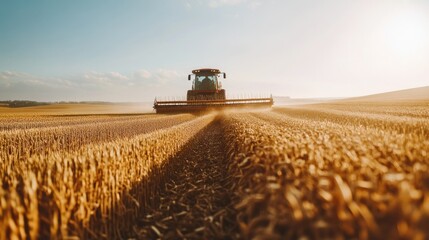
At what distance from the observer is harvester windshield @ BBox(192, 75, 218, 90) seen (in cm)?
2886

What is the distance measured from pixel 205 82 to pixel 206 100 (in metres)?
3.16

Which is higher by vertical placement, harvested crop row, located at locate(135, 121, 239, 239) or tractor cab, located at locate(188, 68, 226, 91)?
tractor cab, located at locate(188, 68, 226, 91)

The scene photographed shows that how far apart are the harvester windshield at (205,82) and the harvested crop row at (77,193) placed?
23.1m

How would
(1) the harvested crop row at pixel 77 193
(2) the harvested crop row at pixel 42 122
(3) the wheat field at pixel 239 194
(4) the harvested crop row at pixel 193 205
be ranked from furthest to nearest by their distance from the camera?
(2) the harvested crop row at pixel 42 122, (4) the harvested crop row at pixel 193 205, (1) the harvested crop row at pixel 77 193, (3) the wheat field at pixel 239 194

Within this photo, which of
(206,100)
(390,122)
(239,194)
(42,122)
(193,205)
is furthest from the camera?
(206,100)

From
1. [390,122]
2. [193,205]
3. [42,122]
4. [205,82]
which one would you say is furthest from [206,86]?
[193,205]

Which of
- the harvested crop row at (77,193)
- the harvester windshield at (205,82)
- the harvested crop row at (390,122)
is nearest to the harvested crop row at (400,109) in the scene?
the harvested crop row at (390,122)

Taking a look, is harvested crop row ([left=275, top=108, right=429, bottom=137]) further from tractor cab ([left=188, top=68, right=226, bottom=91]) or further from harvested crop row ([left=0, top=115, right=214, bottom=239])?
tractor cab ([left=188, top=68, right=226, bottom=91])

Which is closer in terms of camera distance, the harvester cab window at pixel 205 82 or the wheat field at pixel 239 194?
the wheat field at pixel 239 194

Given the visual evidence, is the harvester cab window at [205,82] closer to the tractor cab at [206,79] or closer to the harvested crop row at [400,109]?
the tractor cab at [206,79]

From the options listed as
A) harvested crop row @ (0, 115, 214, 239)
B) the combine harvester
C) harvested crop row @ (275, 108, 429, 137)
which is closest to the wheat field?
harvested crop row @ (0, 115, 214, 239)

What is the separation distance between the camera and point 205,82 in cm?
2903

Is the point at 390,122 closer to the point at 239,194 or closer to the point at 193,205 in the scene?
the point at 193,205

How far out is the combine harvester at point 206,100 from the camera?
1038 inches
